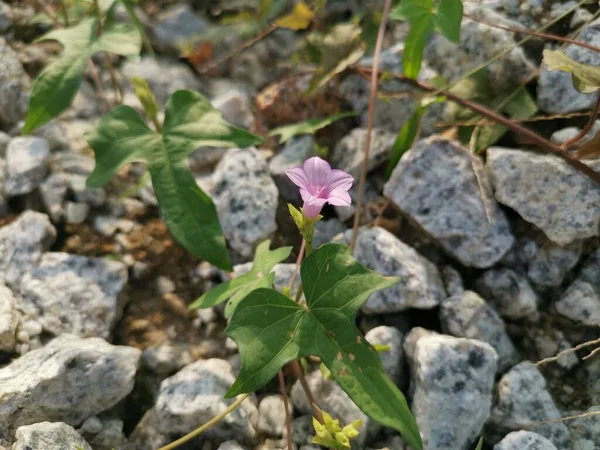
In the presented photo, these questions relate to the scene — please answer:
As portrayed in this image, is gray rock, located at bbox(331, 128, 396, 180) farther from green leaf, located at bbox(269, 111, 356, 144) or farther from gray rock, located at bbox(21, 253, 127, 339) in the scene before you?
gray rock, located at bbox(21, 253, 127, 339)

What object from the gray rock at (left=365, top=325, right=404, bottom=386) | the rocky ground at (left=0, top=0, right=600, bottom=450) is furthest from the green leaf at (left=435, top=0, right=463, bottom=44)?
the gray rock at (left=365, top=325, right=404, bottom=386)

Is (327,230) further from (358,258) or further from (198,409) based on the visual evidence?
(198,409)

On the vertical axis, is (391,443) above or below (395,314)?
below

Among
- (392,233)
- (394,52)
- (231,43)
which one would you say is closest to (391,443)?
(392,233)

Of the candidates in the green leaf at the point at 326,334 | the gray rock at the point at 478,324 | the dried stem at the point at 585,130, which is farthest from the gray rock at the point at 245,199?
the dried stem at the point at 585,130

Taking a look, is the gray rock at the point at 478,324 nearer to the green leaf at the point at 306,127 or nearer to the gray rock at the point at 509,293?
the gray rock at the point at 509,293

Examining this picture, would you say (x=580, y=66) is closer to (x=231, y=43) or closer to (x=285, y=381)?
(x=285, y=381)

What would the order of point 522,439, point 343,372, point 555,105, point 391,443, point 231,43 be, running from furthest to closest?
point 231,43
point 555,105
point 391,443
point 522,439
point 343,372
